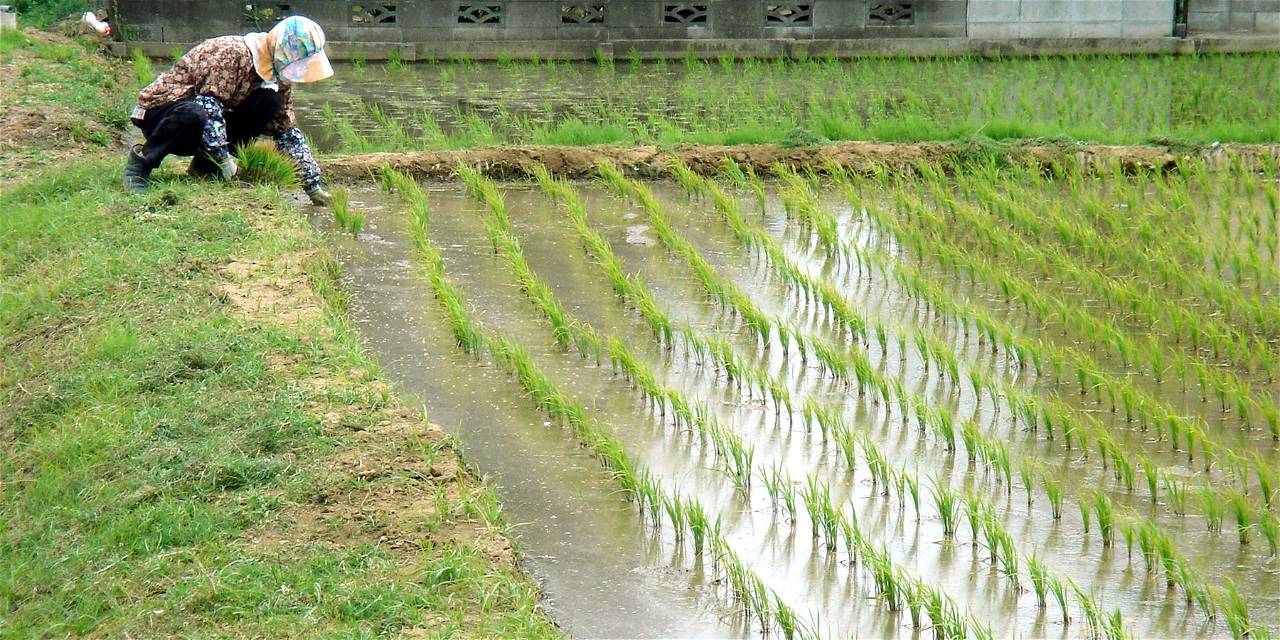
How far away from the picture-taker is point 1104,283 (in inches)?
207

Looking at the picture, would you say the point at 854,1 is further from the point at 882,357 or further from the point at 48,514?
the point at 48,514

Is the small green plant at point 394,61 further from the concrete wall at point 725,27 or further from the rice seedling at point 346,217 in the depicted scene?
the rice seedling at point 346,217

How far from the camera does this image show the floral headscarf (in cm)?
599

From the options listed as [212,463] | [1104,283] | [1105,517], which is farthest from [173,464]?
[1104,283]

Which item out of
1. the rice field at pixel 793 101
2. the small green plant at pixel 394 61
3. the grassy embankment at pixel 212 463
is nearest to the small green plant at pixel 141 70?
the rice field at pixel 793 101

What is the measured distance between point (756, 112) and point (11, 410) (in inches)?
243

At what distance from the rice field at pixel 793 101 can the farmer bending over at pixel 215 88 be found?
1.60 meters

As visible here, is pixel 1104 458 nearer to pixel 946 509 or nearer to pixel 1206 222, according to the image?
pixel 946 509

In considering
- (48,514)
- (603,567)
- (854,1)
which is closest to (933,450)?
(603,567)

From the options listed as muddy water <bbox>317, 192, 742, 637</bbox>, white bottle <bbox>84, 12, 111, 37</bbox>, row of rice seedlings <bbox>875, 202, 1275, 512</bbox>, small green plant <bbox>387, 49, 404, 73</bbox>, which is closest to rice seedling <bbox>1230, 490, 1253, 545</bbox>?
row of rice seedlings <bbox>875, 202, 1275, 512</bbox>

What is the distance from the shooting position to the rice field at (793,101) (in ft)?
26.1

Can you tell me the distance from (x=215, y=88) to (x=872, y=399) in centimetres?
355

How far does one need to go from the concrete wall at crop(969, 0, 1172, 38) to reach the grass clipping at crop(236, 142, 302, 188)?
7931 millimetres

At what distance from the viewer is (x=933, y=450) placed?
387 cm
